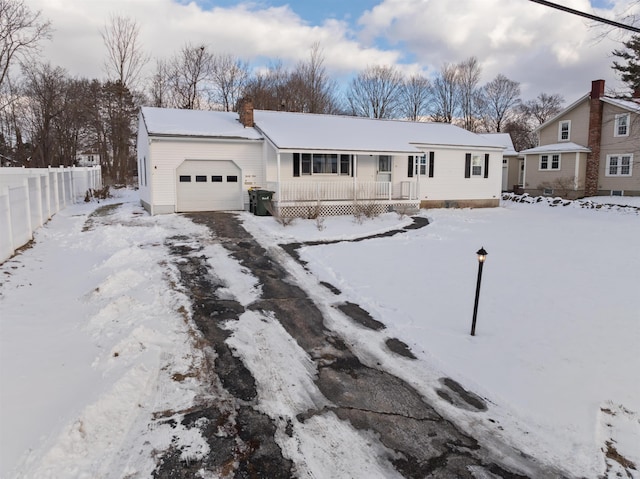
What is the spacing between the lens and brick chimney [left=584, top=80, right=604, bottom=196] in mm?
27641

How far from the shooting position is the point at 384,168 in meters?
19.8

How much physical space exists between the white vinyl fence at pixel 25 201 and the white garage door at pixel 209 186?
4.59 metres

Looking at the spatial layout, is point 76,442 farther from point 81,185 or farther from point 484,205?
point 81,185

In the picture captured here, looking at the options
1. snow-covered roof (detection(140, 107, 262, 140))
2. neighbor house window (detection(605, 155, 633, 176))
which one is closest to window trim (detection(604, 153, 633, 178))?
neighbor house window (detection(605, 155, 633, 176))

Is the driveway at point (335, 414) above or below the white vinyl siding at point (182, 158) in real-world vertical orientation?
below

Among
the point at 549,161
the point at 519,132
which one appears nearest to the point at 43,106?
the point at 549,161

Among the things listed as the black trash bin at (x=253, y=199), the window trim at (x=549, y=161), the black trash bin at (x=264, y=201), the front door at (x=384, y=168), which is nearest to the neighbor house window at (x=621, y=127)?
the window trim at (x=549, y=161)

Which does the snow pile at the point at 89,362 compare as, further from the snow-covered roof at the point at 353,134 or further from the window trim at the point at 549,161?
the window trim at the point at 549,161

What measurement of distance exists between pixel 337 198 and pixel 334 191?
1.27 feet

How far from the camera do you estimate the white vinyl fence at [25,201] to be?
360 inches

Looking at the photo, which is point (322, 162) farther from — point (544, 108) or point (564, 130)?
point (544, 108)

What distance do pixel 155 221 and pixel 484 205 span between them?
53.9ft

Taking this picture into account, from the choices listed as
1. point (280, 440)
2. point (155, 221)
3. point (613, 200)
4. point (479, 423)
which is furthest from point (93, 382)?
point (613, 200)

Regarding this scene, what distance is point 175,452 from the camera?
3500mm
